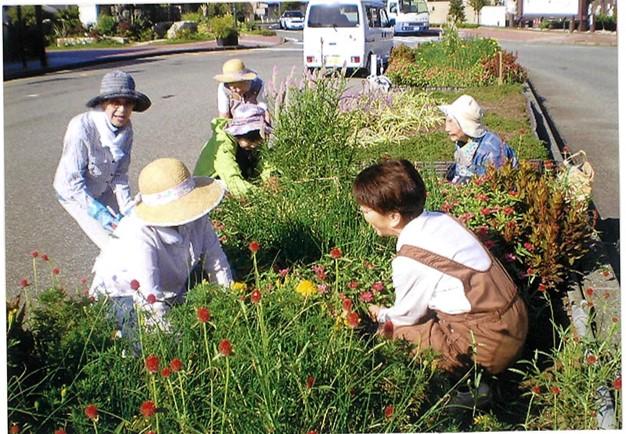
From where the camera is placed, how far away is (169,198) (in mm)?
2613

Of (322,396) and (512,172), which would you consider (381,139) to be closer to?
(512,172)

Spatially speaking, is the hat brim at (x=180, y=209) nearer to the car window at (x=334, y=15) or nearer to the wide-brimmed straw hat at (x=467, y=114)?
the wide-brimmed straw hat at (x=467, y=114)

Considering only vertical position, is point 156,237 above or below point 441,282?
above

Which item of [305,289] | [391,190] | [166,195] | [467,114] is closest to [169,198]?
[166,195]

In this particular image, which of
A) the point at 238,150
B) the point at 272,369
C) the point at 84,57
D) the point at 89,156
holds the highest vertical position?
the point at 84,57

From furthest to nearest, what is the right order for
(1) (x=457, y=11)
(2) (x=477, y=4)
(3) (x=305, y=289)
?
(1) (x=457, y=11), (2) (x=477, y=4), (3) (x=305, y=289)

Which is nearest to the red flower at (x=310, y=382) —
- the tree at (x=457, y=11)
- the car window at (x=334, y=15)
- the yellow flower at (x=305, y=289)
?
the yellow flower at (x=305, y=289)

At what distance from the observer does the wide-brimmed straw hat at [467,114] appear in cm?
418

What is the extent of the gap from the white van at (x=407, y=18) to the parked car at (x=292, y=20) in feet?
15.9

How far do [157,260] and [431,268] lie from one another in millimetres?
886

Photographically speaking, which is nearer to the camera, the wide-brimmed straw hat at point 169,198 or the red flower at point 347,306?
the red flower at point 347,306

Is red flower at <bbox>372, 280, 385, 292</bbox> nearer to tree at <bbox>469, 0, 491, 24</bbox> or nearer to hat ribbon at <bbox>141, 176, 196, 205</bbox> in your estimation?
hat ribbon at <bbox>141, 176, 196, 205</bbox>

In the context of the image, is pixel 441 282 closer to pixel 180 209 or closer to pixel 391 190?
pixel 391 190

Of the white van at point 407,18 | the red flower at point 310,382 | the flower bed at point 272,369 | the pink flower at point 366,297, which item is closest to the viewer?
the red flower at point 310,382
